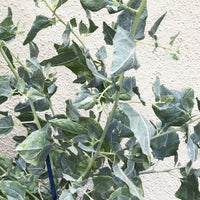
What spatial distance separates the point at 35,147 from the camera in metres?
0.34

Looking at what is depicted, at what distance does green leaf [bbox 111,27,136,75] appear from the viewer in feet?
0.71

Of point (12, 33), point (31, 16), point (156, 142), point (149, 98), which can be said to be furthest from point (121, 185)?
point (31, 16)

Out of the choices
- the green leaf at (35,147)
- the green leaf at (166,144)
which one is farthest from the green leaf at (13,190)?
the green leaf at (166,144)

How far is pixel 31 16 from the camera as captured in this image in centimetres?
66

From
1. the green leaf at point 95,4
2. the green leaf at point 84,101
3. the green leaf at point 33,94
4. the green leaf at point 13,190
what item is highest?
the green leaf at point 95,4

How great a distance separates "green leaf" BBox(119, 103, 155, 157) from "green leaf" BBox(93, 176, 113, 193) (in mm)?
120

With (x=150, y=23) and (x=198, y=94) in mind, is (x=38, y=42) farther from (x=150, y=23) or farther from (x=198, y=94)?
(x=198, y=94)

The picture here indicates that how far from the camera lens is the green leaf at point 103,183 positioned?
1.22ft

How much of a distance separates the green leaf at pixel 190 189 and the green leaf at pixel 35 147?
0.17 meters

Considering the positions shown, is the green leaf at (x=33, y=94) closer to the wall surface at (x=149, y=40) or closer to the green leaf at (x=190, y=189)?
the green leaf at (x=190, y=189)

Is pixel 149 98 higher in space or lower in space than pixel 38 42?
lower

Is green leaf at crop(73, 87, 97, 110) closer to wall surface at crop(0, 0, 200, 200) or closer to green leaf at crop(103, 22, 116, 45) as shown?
green leaf at crop(103, 22, 116, 45)

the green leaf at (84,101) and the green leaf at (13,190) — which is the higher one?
the green leaf at (84,101)

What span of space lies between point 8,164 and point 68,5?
14.7 inches
